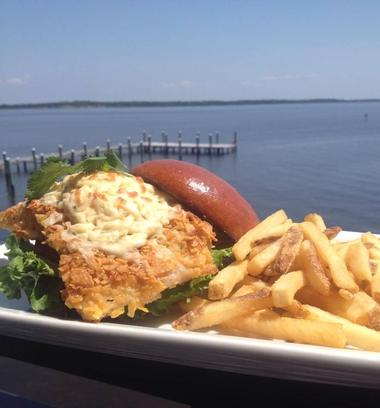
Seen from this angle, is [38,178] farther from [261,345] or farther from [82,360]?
[261,345]

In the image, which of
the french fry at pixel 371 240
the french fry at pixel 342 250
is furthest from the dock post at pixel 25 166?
the french fry at pixel 342 250

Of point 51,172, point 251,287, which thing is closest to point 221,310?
point 251,287

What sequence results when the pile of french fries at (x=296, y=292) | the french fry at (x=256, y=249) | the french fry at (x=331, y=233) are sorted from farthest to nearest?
the french fry at (x=331, y=233) → the french fry at (x=256, y=249) → the pile of french fries at (x=296, y=292)

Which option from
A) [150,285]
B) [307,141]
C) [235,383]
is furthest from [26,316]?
[307,141]

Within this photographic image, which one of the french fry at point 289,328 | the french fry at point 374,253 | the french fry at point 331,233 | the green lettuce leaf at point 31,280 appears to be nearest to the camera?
the french fry at point 289,328

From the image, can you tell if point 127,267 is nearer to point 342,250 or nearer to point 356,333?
point 356,333

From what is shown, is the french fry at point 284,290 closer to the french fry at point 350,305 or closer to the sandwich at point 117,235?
the french fry at point 350,305

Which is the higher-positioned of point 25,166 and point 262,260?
point 262,260

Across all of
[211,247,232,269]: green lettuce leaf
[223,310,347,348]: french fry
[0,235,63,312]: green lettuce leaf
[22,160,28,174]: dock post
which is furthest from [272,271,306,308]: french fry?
[22,160,28,174]: dock post
